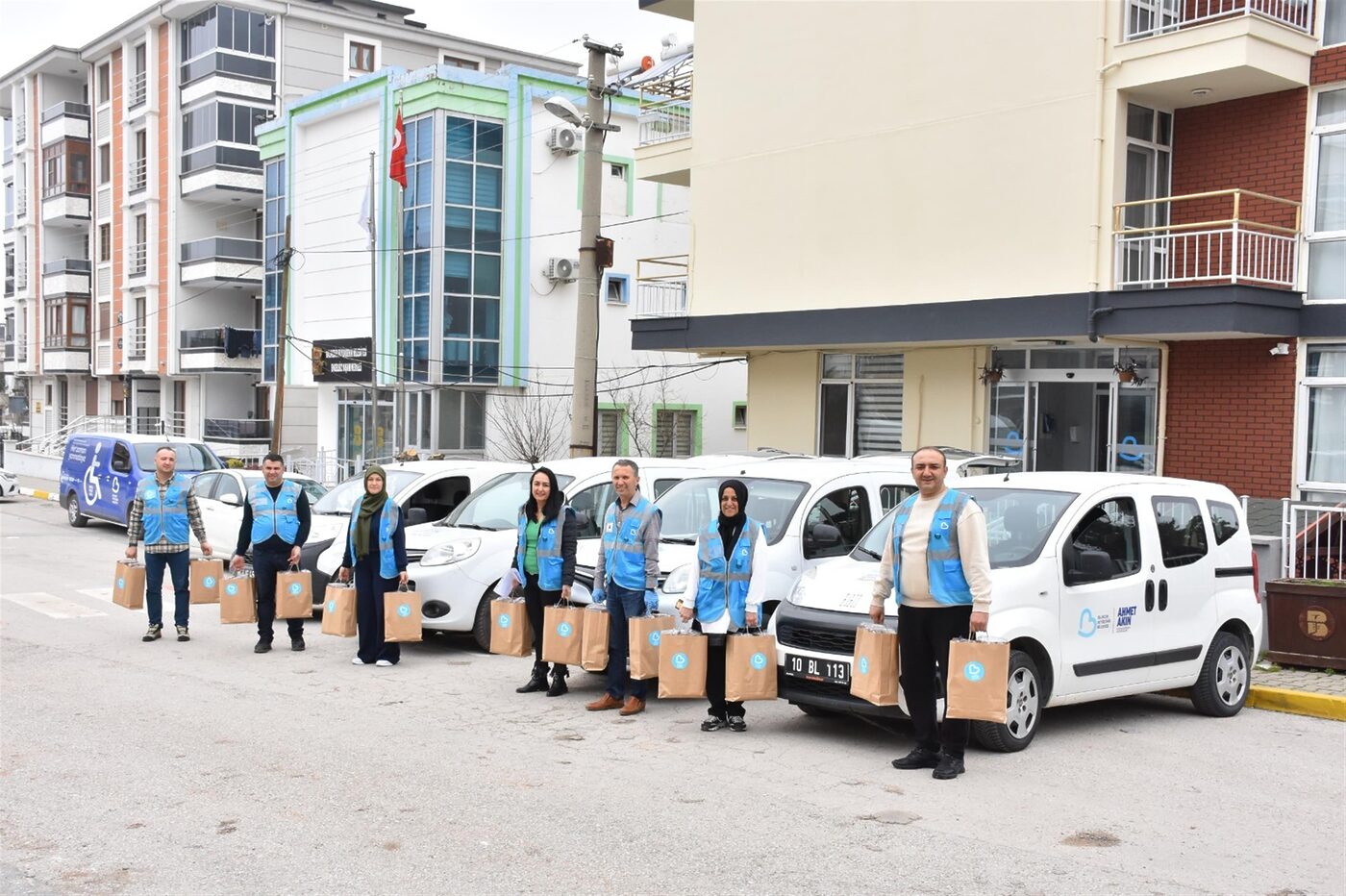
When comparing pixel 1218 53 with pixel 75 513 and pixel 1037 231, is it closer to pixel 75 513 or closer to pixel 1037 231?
pixel 1037 231

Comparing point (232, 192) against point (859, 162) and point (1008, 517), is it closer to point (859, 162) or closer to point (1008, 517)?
point (859, 162)

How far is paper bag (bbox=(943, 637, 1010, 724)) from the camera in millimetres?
7418

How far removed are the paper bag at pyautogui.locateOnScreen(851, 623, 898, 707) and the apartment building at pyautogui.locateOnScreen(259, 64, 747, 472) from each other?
2506cm

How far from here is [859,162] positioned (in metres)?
18.9

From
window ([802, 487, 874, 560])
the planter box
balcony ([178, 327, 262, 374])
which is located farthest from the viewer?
balcony ([178, 327, 262, 374])

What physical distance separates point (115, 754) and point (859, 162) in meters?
13.8

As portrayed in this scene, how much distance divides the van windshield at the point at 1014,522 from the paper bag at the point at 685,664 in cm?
139

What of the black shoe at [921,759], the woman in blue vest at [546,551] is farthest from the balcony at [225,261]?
the black shoe at [921,759]

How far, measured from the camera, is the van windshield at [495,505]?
1291 cm

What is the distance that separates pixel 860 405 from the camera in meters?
20.1

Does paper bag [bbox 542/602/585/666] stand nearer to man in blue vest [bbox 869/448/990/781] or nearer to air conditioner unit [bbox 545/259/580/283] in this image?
man in blue vest [bbox 869/448/990/781]

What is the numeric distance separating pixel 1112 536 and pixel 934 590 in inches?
81.7

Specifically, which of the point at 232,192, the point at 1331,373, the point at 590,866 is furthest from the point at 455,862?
the point at 232,192

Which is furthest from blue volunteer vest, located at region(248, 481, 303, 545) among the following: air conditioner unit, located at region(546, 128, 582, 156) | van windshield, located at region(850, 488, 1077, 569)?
air conditioner unit, located at region(546, 128, 582, 156)
